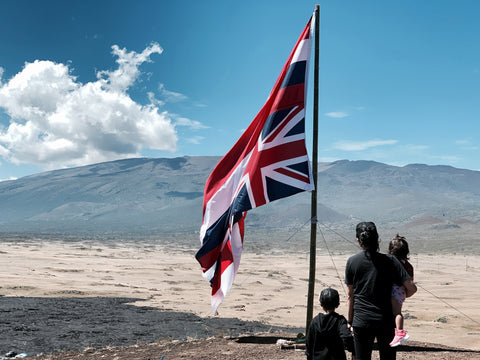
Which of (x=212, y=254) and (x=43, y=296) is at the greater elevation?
(x=212, y=254)

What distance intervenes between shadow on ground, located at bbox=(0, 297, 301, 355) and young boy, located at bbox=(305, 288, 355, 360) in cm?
599

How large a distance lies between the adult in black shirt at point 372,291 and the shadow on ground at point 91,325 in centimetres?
610

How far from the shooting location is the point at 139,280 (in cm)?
2484

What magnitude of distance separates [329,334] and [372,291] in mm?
561

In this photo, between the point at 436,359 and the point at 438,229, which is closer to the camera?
the point at 436,359

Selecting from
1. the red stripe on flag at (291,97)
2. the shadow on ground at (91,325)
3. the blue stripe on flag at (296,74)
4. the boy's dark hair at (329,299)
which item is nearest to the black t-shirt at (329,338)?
the boy's dark hair at (329,299)

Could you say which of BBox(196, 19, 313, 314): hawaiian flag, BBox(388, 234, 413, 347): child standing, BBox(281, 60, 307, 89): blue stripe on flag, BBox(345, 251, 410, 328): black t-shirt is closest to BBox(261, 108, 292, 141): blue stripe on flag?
BBox(196, 19, 313, 314): hawaiian flag

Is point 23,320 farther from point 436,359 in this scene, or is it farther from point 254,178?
point 436,359

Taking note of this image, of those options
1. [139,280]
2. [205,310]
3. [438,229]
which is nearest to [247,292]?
[205,310]

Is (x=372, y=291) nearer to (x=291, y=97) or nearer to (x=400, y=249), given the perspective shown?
(x=400, y=249)

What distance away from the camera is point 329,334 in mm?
3926

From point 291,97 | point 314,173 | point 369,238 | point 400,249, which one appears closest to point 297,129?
point 291,97

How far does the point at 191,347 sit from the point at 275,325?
602 cm

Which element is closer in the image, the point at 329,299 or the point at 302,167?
the point at 329,299
